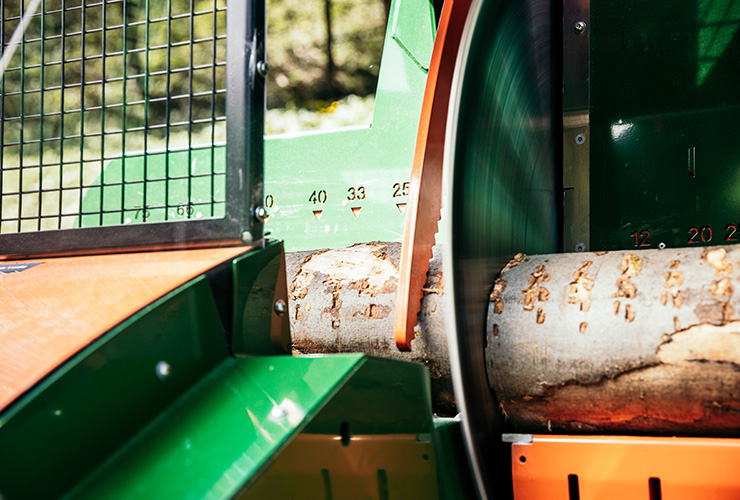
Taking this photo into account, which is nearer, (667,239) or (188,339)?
(188,339)

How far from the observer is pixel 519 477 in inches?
41.5

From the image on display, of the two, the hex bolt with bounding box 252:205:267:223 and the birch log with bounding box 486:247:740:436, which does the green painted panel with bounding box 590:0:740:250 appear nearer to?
the birch log with bounding box 486:247:740:436

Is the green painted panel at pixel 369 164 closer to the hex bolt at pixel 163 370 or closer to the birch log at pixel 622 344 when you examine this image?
the birch log at pixel 622 344

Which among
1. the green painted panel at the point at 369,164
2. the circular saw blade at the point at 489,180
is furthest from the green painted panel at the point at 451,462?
the green painted panel at the point at 369,164

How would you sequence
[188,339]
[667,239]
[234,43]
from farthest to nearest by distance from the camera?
[667,239]
[234,43]
[188,339]

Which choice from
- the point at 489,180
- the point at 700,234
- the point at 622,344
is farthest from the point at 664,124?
the point at 622,344

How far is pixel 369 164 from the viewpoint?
2.24m

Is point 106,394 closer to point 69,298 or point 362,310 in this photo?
point 69,298

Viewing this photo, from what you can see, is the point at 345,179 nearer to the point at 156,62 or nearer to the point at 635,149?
the point at 635,149

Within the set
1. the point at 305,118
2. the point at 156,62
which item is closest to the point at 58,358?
the point at 305,118

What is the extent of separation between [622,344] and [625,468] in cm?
18

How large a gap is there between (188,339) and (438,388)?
68 cm

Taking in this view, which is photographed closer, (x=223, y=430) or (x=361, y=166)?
(x=223, y=430)

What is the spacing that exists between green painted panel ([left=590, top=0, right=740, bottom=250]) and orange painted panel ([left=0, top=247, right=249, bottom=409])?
1.09 m
